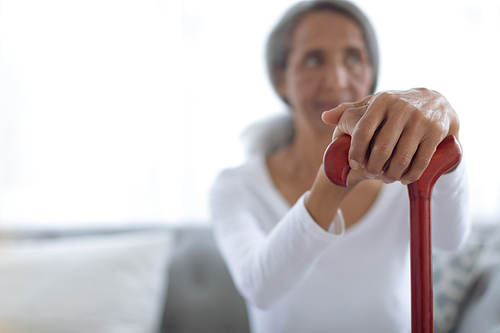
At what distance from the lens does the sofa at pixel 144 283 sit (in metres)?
0.88

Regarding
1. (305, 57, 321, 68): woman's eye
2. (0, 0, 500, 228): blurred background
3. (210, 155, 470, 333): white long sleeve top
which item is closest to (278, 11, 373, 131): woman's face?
(305, 57, 321, 68): woman's eye

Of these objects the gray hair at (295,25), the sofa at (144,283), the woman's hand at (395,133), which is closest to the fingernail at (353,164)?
the woman's hand at (395,133)

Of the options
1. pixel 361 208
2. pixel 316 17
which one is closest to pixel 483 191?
pixel 361 208

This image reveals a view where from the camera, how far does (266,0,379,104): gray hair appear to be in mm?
724

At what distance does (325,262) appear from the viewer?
668 millimetres

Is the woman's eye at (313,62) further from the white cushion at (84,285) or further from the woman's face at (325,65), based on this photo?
the white cushion at (84,285)

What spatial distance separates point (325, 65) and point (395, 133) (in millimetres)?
395

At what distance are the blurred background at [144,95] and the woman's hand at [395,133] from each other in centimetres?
112

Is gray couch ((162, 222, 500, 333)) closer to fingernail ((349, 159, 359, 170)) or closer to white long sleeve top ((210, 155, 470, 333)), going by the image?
white long sleeve top ((210, 155, 470, 333))

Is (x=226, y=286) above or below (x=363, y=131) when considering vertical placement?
below

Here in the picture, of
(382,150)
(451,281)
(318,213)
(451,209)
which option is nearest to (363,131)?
(382,150)

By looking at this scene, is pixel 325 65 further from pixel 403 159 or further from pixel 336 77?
pixel 403 159

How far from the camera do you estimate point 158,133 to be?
145 cm

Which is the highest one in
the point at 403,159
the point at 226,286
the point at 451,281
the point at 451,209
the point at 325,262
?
the point at 403,159
